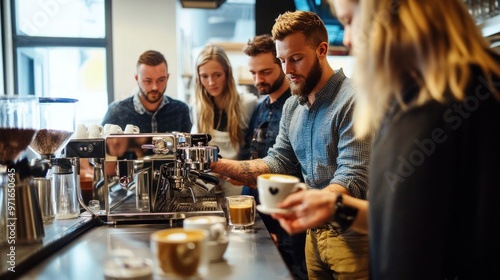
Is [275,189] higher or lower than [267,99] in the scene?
lower

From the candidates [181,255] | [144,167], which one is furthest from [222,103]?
[181,255]

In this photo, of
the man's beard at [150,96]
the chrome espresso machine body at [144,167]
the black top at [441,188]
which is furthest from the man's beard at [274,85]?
the black top at [441,188]

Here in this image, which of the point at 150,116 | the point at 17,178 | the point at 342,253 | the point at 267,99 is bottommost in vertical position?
the point at 342,253

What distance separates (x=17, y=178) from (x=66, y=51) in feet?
13.1

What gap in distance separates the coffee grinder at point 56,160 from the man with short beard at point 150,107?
150 cm

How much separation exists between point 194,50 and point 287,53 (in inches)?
149

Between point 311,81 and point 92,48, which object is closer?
point 311,81

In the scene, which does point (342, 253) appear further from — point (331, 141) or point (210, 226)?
point (210, 226)

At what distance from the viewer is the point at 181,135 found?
1759mm

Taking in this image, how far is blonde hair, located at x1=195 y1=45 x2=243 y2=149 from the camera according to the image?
292 centimetres

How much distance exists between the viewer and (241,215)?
1622mm

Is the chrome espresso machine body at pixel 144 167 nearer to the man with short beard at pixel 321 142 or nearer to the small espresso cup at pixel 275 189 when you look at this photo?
the man with short beard at pixel 321 142

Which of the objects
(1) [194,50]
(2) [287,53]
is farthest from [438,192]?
(1) [194,50]

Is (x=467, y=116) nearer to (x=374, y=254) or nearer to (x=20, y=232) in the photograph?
(x=374, y=254)
